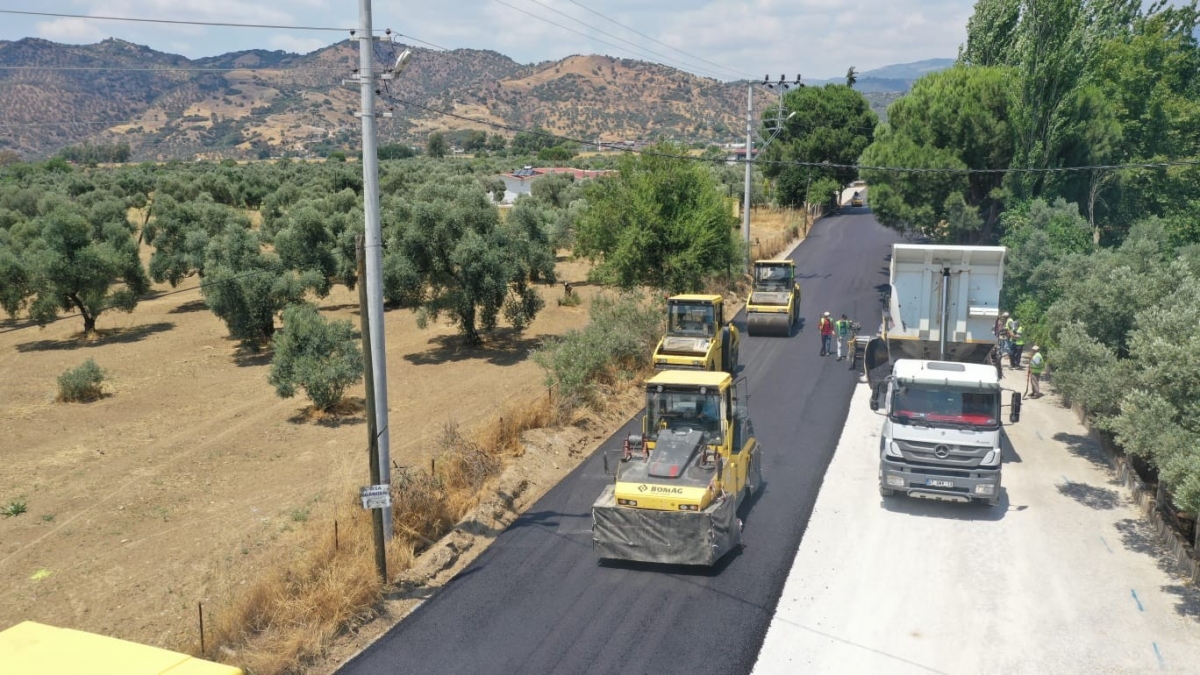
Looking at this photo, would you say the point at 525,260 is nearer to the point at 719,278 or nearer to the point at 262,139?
the point at 719,278

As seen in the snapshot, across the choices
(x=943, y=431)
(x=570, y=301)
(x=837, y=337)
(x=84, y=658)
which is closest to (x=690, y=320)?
(x=837, y=337)

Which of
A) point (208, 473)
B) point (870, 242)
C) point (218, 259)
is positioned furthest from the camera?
point (870, 242)

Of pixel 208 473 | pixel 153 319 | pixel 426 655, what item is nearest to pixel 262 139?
pixel 153 319

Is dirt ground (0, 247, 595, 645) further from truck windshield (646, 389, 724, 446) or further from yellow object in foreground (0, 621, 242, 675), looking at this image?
yellow object in foreground (0, 621, 242, 675)

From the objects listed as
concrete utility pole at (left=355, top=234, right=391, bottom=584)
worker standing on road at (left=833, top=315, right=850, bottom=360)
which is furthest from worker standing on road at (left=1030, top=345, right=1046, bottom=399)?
concrete utility pole at (left=355, top=234, right=391, bottom=584)

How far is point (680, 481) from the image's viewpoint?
43.1ft

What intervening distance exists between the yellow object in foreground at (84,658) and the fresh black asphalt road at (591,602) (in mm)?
5024

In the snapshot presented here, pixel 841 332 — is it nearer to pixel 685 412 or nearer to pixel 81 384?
pixel 685 412

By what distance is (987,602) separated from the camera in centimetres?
1235

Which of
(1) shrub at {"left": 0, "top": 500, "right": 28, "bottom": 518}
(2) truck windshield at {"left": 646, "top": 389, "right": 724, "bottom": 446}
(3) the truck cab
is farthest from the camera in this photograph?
(1) shrub at {"left": 0, "top": 500, "right": 28, "bottom": 518}

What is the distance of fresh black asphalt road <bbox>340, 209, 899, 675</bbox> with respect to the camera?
1087 centimetres

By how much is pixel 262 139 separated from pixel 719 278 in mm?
161104

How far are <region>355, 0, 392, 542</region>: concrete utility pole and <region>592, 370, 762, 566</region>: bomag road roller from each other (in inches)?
Result: 138

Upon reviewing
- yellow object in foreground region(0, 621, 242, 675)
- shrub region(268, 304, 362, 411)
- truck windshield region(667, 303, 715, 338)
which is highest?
truck windshield region(667, 303, 715, 338)
